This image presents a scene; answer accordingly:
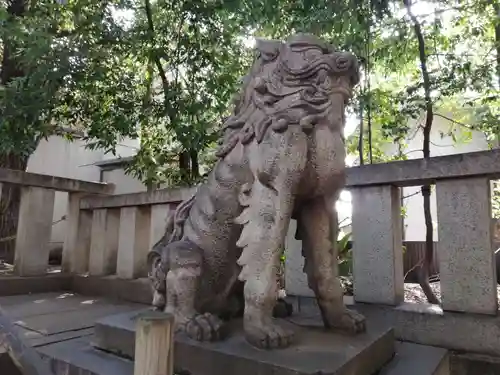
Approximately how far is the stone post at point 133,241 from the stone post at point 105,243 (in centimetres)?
23

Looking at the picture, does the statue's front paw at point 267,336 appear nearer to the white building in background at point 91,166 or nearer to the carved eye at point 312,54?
the carved eye at point 312,54

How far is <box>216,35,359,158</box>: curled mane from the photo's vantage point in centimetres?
159

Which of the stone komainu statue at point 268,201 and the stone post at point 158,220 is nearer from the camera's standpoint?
the stone komainu statue at point 268,201

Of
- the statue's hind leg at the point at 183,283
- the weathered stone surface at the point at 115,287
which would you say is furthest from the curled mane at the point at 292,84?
the weathered stone surface at the point at 115,287

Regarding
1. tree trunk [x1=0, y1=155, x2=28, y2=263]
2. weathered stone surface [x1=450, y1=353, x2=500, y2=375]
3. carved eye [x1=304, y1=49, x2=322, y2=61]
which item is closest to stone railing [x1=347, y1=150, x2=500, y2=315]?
weathered stone surface [x1=450, y1=353, x2=500, y2=375]

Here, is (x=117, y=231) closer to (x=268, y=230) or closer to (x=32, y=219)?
(x=32, y=219)

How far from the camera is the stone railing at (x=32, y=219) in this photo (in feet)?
11.5

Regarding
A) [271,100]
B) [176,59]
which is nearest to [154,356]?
[271,100]

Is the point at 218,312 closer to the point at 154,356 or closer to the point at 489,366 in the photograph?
the point at 154,356

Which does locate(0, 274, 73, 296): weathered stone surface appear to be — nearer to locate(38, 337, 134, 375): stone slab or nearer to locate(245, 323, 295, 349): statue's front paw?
locate(38, 337, 134, 375): stone slab

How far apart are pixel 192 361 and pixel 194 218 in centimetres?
61

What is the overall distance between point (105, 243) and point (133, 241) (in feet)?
1.53

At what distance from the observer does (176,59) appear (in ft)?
13.8

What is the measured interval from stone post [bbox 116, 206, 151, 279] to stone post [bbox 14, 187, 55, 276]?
693 millimetres
